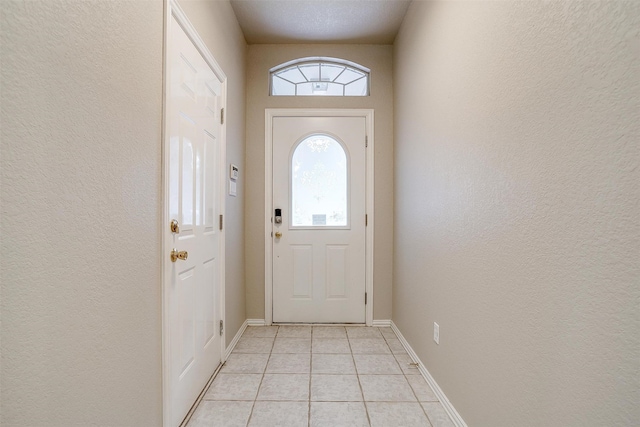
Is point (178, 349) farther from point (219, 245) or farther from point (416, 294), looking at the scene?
point (416, 294)

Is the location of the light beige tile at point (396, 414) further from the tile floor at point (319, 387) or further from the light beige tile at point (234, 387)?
the light beige tile at point (234, 387)

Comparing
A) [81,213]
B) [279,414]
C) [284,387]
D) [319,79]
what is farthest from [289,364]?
[319,79]

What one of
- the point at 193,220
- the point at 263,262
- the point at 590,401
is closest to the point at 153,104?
the point at 193,220

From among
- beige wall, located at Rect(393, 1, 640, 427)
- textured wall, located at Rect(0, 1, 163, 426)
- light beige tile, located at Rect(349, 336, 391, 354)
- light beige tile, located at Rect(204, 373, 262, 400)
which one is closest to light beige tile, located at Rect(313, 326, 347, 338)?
light beige tile, located at Rect(349, 336, 391, 354)

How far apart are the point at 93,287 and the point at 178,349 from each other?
2.41 feet

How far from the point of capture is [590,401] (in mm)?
812

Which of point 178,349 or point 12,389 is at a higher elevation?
point 12,389

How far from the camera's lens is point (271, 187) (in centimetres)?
303

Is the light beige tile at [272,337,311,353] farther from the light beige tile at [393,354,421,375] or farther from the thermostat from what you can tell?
the thermostat

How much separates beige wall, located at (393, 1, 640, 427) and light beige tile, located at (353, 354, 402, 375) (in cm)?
35

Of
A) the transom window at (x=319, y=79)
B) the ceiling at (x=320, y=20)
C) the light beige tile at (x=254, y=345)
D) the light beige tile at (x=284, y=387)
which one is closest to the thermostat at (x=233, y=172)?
the transom window at (x=319, y=79)

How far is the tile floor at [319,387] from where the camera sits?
1646 millimetres

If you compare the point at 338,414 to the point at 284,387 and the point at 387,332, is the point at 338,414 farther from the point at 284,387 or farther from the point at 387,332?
the point at 387,332

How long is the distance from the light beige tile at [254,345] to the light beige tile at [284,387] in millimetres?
428
